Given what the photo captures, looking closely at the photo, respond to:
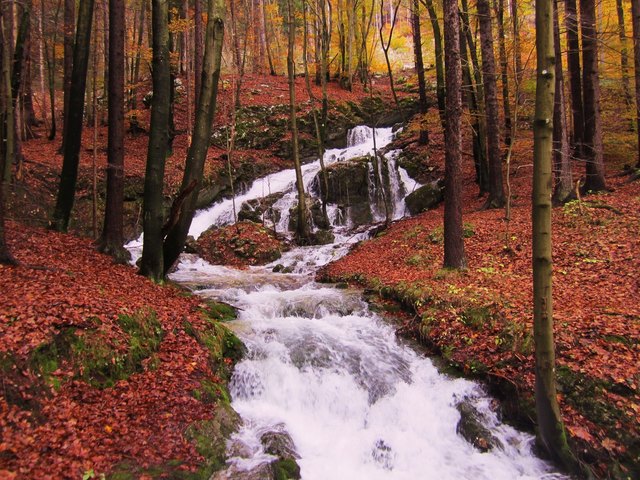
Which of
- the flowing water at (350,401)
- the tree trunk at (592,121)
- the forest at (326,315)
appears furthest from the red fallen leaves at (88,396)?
the tree trunk at (592,121)

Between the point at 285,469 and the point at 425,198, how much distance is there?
1427 cm

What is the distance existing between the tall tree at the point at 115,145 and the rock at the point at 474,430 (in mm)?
7985

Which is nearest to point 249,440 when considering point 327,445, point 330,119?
point 327,445

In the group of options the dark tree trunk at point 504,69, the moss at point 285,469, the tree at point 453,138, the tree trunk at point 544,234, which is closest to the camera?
the tree trunk at point 544,234

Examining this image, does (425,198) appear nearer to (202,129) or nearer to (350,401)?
(202,129)

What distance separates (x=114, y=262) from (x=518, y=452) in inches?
336

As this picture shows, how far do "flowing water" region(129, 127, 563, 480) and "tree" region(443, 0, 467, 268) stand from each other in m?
2.40

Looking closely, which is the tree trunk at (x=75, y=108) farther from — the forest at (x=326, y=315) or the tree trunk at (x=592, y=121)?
the tree trunk at (x=592, y=121)

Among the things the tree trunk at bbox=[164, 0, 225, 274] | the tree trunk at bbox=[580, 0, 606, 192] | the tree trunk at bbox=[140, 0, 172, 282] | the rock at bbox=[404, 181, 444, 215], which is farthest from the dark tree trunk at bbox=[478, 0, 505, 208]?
the tree trunk at bbox=[140, 0, 172, 282]

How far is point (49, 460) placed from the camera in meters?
3.53

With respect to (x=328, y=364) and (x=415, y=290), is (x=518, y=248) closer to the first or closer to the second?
(x=415, y=290)

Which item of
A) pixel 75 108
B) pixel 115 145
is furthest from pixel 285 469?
pixel 75 108

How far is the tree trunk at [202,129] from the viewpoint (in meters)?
8.00

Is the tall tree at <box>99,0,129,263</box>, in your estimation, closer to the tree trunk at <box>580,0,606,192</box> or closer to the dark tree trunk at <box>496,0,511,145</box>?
the dark tree trunk at <box>496,0,511,145</box>
